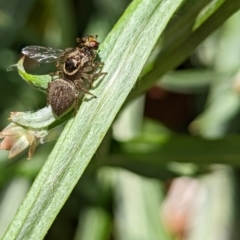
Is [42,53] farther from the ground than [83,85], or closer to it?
farther from the ground

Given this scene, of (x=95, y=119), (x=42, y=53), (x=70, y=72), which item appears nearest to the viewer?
(x=95, y=119)

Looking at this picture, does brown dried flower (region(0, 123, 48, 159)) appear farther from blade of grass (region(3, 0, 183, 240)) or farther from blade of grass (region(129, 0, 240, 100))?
blade of grass (region(129, 0, 240, 100))

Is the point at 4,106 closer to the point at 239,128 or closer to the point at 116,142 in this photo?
the point at 116,142

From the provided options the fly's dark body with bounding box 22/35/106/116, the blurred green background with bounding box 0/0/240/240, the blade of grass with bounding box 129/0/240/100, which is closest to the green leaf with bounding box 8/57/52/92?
the fly's dark body with bounding box 22/35/106/116

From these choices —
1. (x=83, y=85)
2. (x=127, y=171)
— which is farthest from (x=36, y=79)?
(x=127, y=171)

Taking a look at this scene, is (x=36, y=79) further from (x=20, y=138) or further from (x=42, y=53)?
(x=42, y=53)

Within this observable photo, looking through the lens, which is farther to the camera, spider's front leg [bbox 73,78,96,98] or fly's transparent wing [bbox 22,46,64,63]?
fly's transparent wing [bbox 22,46,64,63]

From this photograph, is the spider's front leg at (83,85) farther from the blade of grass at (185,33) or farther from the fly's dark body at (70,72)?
the blade of grass at (185,33)
